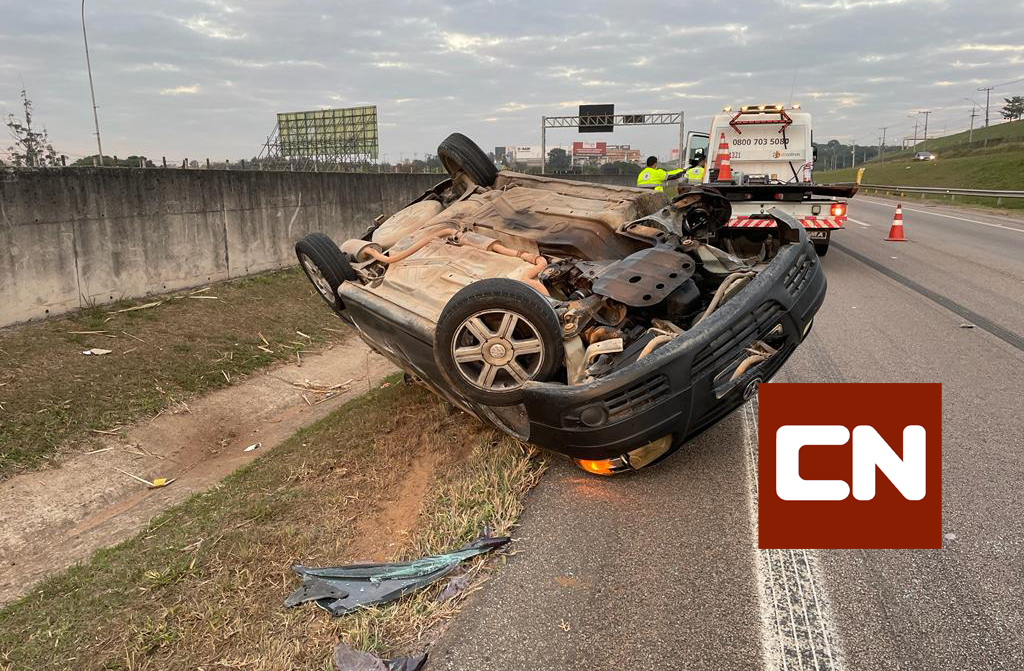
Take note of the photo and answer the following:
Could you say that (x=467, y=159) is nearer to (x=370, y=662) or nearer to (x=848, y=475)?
(x=848, y=475)

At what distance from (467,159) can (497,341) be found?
3.22 metres

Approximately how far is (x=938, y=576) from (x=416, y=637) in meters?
2.22

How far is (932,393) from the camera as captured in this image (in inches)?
198

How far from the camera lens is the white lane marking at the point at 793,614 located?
2.48 m

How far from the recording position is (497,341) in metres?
3.51

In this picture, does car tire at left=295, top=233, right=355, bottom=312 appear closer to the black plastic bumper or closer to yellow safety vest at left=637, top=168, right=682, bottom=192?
the black plastic bumper

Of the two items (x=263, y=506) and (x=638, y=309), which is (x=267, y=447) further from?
(x=638, y=309)

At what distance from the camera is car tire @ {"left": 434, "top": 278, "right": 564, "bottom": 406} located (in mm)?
3451

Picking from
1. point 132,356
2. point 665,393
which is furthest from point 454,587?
point 132,356

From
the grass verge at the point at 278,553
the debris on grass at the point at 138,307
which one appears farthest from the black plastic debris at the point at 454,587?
the debris on grass at the point at 138,307

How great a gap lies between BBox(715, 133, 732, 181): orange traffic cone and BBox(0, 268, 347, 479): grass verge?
6.92 m

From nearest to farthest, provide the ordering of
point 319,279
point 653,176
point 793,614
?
point 793,614 < point 319,279 < point 653,176

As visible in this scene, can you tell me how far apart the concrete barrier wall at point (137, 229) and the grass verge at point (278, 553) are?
14.1 feet

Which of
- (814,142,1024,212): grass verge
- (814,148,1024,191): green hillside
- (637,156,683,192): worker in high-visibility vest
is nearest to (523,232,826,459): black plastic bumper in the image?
(637,156,683,192): worker in high-visibility vest
